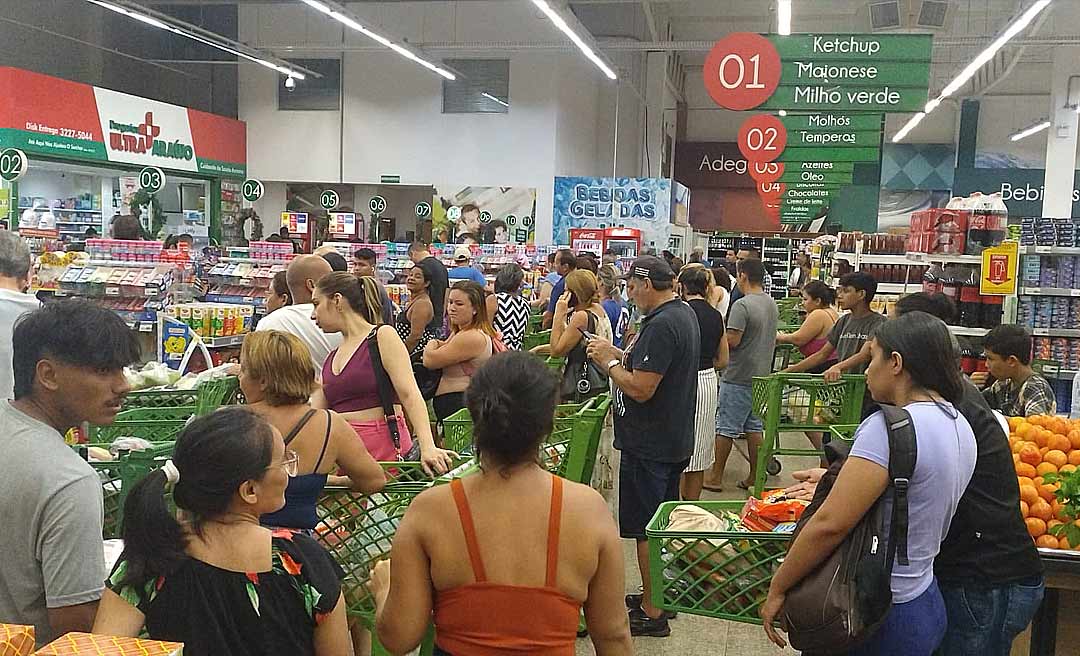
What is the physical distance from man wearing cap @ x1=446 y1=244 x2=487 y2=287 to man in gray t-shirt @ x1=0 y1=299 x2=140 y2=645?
21.8 feet

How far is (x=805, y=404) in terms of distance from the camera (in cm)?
609

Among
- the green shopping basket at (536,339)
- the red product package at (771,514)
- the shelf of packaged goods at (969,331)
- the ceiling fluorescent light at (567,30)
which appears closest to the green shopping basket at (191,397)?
the red product package at (771,514)

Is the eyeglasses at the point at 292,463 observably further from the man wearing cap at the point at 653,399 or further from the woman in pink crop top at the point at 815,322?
the woman in pink crop top at the point at 815,322

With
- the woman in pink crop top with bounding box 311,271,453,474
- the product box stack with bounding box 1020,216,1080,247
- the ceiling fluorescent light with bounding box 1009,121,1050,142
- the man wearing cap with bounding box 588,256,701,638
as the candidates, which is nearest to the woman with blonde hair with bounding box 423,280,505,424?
the man wearing cap with bounding box 588,256,701,638

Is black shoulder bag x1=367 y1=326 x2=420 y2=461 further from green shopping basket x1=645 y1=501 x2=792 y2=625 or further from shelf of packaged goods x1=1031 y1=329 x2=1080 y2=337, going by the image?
shelf of packaged goods x1=1031 y1=329 x2=1080 y2=337

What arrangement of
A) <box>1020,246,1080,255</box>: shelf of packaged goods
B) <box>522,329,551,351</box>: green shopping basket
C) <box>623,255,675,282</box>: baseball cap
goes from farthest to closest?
<box>522,329,551,351</box>: green shopping basket
<box>1020,246,1080,255</box>: shelf of packaged goods
<box>623,255,675,282</box>: baseball cap

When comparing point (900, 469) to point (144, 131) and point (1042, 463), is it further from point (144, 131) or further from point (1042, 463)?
point (144, 131)

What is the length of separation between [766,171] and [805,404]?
3.28m

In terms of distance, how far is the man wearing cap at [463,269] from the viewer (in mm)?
→ 9031

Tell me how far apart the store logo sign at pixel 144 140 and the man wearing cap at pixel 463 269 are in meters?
6.64

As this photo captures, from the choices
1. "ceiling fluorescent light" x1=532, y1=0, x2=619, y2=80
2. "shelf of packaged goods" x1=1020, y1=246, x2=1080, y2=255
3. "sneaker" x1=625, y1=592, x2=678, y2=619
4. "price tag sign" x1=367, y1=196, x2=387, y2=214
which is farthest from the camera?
"price tag sign" x1=367, y1=196, x2=387, y2=214

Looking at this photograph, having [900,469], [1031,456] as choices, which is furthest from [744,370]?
[900,469]

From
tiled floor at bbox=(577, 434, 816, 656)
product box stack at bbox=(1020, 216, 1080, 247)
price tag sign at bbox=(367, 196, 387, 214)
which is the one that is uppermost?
price tag sign at bbox=(367, 196, 387, 214)

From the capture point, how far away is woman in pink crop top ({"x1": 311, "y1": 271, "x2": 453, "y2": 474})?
3.83m
